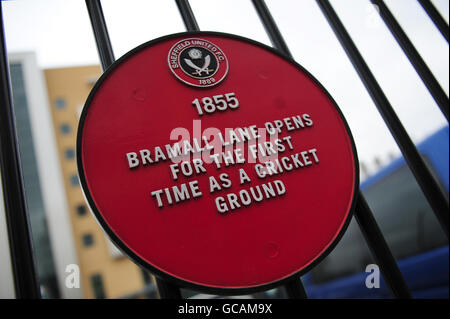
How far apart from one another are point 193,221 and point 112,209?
40 centimetres

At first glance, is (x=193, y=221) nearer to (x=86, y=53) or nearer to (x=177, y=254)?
(x=177, y=254)

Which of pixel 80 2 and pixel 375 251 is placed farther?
pixel 80 2

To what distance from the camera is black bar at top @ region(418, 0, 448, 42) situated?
3.03 metres

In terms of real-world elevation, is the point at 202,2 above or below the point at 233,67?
above

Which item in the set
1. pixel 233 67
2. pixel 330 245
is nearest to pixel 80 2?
pixel 233 67

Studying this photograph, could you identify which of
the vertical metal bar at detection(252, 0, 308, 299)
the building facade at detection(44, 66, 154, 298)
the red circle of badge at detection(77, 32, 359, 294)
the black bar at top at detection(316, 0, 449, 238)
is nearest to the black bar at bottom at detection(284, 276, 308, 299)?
the red circle of badge at detection(77, 32, 359, 294)

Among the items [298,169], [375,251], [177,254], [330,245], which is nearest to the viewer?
[177,254]

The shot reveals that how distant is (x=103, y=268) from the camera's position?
26.4 meters

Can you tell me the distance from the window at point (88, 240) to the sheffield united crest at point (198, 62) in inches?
1103

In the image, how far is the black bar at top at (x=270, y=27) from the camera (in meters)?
2.82

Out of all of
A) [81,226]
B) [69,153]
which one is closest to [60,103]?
[69,153]

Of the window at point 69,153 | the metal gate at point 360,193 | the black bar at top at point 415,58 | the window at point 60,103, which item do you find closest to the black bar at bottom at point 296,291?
the metal gate at point 360,193

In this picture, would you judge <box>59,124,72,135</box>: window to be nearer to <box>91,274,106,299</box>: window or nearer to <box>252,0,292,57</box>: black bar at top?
<box>91,274,106,299</box>: window

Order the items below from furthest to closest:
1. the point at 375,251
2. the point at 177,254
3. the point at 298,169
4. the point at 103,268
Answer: the point at 103,268 → the point at 375,251 → the point at 298,169 → the point at 177,254
